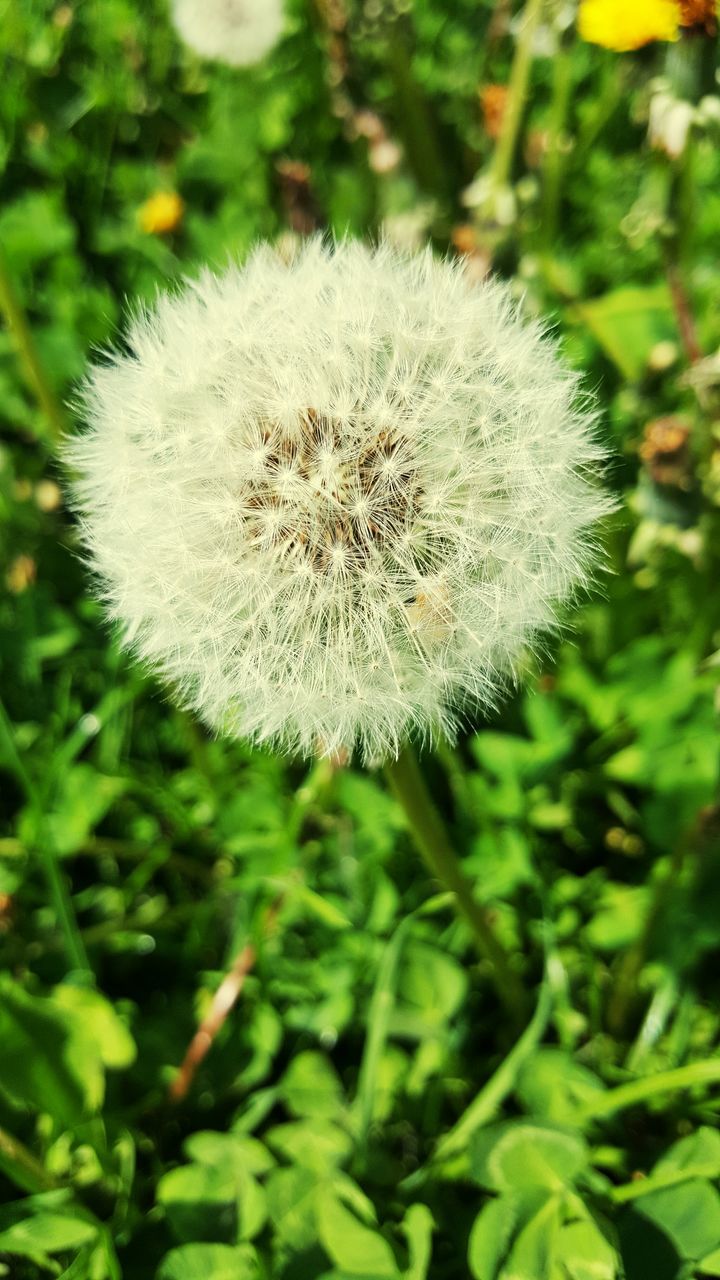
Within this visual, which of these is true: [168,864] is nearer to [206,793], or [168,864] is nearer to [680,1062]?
[206,793]

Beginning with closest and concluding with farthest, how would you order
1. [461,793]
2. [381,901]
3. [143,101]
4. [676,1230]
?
[676,1230] < [381,901] < [461,793] < [143,101]

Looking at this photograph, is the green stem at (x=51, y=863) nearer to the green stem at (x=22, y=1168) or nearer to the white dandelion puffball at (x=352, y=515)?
the green stem at (x=22, y=1168)

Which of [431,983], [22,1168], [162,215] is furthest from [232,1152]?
[162,215]

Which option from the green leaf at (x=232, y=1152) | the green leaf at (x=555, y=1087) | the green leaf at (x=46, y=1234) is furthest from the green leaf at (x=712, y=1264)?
the green leaf at (x=46, y=1234)

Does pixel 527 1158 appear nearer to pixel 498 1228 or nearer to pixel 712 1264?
pixel 498 1228

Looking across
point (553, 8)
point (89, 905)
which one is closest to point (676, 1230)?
point (89, 905)

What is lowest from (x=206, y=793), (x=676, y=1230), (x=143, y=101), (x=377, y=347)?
(x=676, y=1230)
